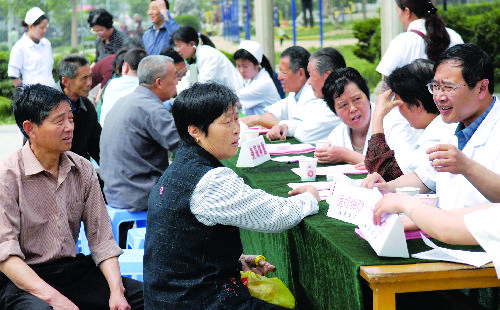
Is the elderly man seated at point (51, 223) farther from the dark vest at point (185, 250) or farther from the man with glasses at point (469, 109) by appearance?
the man with glasses at point (469, 109)

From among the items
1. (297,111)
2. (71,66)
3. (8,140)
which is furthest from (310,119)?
(8,140)

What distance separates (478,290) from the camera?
2553mm

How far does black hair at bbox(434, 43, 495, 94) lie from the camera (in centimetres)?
232

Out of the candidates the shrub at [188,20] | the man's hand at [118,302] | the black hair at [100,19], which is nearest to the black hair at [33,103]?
the man's hand at [118,302]

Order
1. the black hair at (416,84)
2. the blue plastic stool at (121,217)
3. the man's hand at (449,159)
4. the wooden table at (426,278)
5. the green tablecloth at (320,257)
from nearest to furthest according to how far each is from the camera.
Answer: the wooden table at (426,278)
the green tablecloth at (320,257)
the man's hand at (449,159)
the black hair at (416,84)
the blue plastic stool at (121,217)

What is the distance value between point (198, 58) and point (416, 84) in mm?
4324

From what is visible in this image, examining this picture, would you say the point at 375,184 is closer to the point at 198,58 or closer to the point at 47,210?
the point at 47,210

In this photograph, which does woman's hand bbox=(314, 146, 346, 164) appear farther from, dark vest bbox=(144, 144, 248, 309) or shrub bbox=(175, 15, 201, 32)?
shrub bbox=(175, 15, 201, 32)

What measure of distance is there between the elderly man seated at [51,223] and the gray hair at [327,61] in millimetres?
2139

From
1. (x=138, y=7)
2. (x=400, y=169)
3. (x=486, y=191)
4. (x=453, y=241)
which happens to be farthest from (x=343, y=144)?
(x=138, y=7)

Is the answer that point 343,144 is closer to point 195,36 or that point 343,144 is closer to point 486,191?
point 486,191

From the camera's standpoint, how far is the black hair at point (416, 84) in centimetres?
292

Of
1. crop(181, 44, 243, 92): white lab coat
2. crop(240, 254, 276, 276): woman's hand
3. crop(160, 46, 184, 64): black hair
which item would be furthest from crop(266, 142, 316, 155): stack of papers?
crop(181, 44, 243, 92): white lab coat

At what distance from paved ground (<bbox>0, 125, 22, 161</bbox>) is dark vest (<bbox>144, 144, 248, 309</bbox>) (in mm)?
6860
